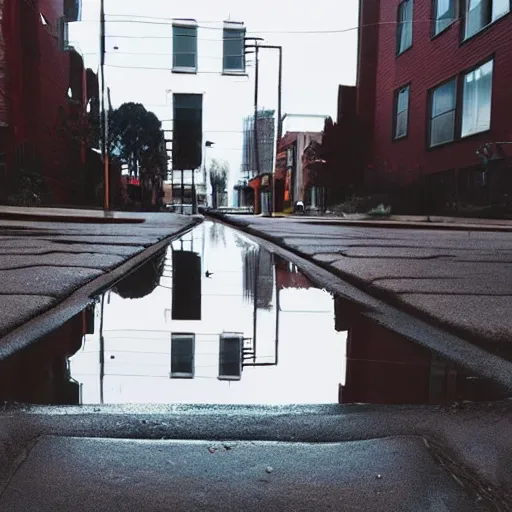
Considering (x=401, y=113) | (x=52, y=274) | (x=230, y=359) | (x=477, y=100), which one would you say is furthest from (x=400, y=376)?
(x=401, y=113)

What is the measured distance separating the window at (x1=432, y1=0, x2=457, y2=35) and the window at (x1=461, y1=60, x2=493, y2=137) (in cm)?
157

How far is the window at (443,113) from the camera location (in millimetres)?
12492

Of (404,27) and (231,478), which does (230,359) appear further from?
(404,27)

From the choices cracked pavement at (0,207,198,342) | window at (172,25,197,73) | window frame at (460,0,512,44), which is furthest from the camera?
window at (172,25,197,73)

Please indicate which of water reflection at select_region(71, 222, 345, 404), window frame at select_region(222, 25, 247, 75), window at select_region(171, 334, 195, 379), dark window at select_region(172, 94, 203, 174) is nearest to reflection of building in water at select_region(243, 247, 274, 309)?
water reflection at select_region(71, 222, 345, 404)

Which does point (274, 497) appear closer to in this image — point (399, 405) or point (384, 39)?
point (399, 405)

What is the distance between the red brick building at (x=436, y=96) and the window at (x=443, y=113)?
0.07 feet

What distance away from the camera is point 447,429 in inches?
35.3

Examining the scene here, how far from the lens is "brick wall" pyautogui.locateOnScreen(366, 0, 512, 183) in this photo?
34.9ft

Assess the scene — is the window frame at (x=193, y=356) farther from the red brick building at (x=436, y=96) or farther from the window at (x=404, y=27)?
the window at (x=404, y=27)

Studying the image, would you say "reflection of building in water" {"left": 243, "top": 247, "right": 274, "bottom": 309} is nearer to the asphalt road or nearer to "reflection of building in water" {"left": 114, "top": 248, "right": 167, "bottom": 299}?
"reflection of building in water" {"left": 114, "top": 248, "right": 167, "bottom": 299}

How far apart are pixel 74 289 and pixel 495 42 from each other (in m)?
11.0

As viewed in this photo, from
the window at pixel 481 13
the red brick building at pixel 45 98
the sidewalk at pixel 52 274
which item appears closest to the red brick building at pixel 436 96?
the window at pixel 481 13

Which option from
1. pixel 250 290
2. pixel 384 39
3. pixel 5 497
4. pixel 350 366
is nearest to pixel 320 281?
pixel 250 290
